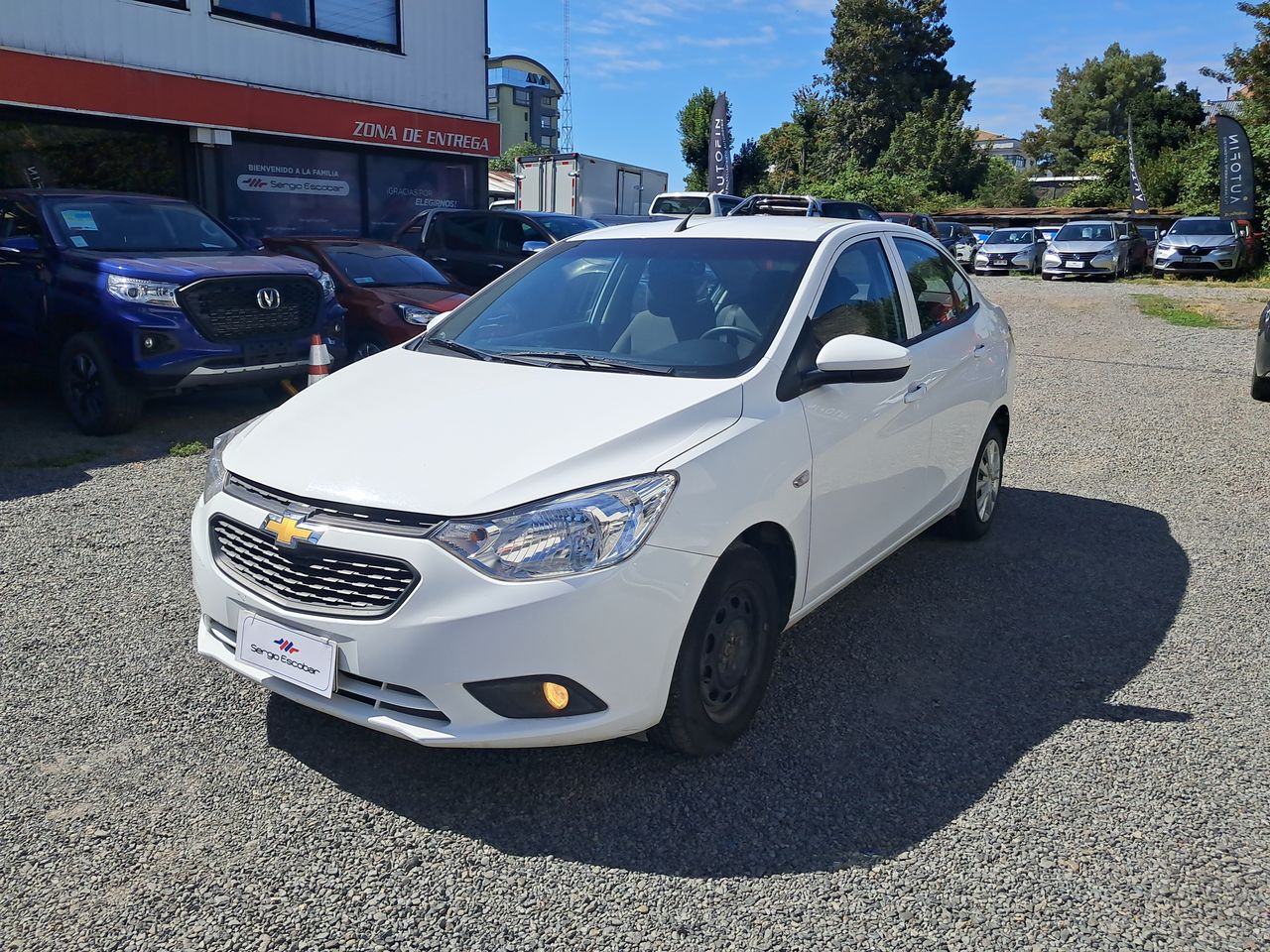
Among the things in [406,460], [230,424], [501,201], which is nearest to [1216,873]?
[406,460]

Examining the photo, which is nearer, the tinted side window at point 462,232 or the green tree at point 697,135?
the tinted side window at point 462,232

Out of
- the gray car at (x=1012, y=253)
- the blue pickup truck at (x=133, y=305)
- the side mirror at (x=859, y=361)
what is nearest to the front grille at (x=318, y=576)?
the side mirror at (x=859, y=361)

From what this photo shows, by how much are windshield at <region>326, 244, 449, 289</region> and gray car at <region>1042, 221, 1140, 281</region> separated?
2013cm

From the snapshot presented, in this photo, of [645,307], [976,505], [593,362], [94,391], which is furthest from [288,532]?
[94,391]

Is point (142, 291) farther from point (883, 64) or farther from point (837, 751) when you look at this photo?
point (883, 64)

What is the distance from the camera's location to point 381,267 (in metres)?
10.2

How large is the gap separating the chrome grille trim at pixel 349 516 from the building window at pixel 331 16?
510 inches

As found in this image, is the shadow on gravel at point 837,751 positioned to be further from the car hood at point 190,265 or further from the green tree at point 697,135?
the green tree at point 697,135

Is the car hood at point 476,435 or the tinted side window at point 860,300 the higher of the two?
the tinted side window at point 860,300

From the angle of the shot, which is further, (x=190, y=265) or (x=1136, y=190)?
(x=1136, y=190)

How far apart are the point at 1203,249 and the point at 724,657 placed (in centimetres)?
2474

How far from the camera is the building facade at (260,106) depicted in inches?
487

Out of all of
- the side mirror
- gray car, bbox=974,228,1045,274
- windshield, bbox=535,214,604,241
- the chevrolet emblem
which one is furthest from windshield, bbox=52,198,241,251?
gray car, bbox=974,228,1045,274

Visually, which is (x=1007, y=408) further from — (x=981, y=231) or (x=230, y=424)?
(x=981, y=231)
